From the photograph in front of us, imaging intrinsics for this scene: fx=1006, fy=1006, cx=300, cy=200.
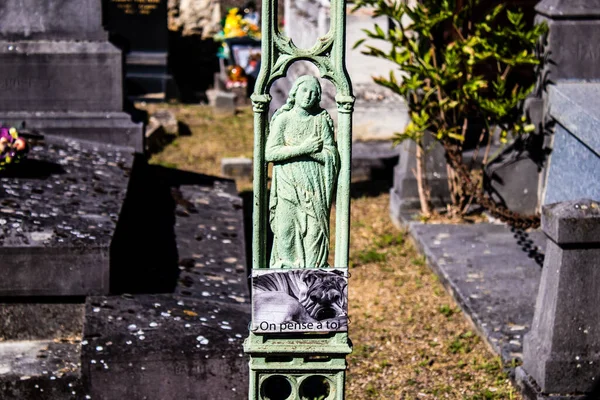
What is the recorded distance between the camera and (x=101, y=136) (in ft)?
27.7

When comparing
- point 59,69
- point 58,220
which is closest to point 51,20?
point 59,69

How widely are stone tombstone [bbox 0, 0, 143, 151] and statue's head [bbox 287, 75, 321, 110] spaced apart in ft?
14.1

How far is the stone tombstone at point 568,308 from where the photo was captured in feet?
17.8

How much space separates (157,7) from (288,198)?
43.6 feet

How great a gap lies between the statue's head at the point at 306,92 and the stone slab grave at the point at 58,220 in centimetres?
203

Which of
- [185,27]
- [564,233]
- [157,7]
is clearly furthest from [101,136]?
[185,27]

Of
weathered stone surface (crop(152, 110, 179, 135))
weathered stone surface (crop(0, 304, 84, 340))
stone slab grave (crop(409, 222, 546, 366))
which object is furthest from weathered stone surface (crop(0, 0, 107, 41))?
weathered stone surface (crop(152, 110, 179, 135))

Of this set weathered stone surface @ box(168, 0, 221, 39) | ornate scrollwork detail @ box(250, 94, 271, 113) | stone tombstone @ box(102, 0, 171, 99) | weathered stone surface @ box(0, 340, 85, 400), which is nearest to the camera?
ornate scrollwork detail @ box(250, 94, 271, 113)

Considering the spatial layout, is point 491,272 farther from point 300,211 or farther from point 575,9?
point 300,211

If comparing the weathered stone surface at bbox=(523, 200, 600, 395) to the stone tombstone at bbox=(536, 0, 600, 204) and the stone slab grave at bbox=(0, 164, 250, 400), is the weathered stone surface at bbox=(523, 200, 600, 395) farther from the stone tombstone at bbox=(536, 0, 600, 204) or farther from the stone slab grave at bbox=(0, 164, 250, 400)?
the stone tombstone at bbox=(536, 0, 600, 204)

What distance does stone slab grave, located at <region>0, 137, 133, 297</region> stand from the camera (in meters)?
5.82

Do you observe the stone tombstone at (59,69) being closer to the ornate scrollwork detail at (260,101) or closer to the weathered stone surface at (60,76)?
the weathered stone surface at (60,76)

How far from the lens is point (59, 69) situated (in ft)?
27.5

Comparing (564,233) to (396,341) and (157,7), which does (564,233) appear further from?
(157,7)
